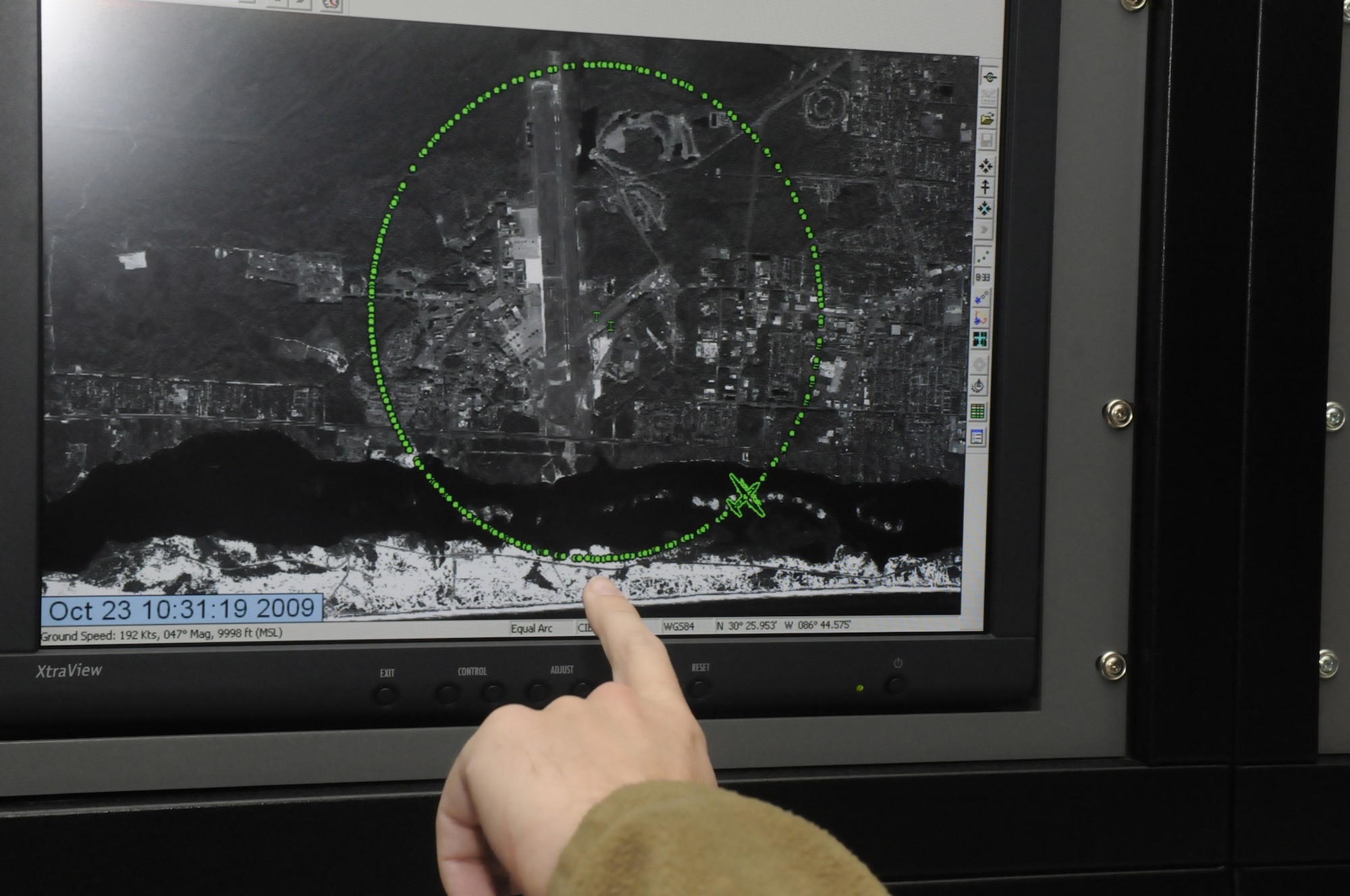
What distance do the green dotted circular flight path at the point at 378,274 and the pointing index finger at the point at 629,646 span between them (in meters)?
0.18

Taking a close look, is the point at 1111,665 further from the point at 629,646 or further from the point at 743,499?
the point at 629,646

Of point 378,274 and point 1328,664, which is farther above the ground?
point 378,274

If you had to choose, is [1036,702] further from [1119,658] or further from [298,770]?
[298,770]

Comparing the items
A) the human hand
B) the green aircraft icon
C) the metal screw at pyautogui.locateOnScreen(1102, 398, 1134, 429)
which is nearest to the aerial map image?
the green aircraft icon

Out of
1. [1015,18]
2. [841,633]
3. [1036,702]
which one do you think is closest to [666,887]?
[841,633]

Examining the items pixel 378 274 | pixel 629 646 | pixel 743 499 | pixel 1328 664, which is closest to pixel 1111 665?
pixel 1328 664

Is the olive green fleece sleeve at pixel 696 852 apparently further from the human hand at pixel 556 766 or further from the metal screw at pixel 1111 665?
the metal screw at pixel 1111 665

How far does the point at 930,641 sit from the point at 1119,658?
16cm

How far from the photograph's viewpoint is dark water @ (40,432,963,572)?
2.10 ft

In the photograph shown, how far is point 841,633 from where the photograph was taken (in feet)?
2.35

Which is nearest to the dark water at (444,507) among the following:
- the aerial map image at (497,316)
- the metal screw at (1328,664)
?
the aerial map image at (497,316)

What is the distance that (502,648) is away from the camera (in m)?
0.68

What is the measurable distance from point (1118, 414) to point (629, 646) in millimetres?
473
